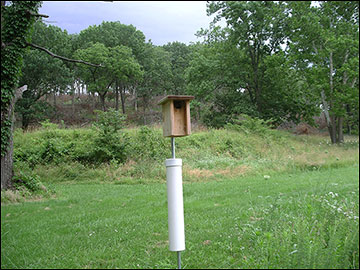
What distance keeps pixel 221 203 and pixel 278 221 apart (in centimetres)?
194

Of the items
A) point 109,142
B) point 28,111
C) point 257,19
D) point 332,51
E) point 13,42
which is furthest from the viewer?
point 28,111

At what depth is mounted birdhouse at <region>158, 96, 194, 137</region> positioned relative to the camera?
2709 mm

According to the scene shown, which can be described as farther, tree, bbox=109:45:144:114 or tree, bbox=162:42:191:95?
tree, bbox=162:42:191:95

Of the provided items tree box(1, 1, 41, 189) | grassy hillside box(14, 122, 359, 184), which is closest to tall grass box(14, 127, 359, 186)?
grassy hillside box(14, 122, 359, 184)

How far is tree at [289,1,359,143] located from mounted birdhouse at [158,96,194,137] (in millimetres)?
1616

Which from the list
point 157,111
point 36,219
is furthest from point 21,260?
point 157,111

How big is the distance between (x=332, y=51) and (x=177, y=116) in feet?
7.57

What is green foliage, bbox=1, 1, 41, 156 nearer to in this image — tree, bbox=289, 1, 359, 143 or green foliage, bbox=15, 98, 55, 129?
tree, bbox=289, 1, 359, 143

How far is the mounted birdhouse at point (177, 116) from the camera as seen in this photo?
2709 mm

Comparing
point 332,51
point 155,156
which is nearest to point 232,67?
point 155,156

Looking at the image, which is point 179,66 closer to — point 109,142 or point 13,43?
point 109,142

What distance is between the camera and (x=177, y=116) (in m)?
2.75

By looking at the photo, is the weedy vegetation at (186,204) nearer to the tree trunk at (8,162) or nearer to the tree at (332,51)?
the tree trunk at (8,162)

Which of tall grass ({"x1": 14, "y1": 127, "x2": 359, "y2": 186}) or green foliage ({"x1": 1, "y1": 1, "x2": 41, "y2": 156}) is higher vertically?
green foliage ({"x1": 1, "y1": 1, "x2": 41, "y2": 156})
